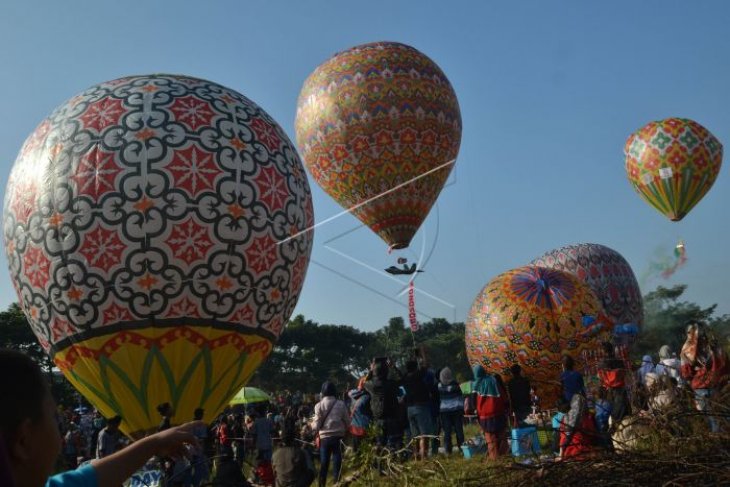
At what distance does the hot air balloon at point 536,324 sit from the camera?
15.5 m

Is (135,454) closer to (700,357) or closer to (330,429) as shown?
(700,357)

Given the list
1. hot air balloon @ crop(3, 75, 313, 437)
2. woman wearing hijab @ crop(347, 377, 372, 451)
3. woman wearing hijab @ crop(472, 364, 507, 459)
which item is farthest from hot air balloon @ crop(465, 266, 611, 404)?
hot air balloon @ crop(3, 75, 313, 437)

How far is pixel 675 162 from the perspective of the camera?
2545cm

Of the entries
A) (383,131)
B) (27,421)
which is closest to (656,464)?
(27,421)

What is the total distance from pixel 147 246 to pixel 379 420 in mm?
3893

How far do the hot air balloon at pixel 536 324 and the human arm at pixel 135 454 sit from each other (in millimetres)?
13310

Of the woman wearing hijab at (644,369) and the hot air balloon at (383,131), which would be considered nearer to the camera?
the woman wearing hijab at (644,369)

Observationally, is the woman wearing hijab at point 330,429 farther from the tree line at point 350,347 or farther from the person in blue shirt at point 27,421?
the tree line at point 350,347

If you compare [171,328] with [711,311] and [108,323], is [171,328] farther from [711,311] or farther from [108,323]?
[711,311]

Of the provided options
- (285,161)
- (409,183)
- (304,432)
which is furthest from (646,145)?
(285,161)

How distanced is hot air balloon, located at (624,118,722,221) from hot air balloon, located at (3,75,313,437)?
2011 cm

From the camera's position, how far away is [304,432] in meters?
14.6

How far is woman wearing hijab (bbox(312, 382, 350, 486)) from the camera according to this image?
30.0 feet

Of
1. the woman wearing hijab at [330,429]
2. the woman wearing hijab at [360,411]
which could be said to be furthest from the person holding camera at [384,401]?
the woman wearing hijab at [330,429]
